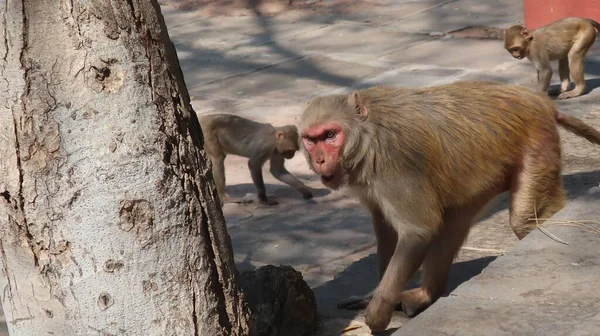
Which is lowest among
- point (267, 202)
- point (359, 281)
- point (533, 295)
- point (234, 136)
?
point (267, 202)

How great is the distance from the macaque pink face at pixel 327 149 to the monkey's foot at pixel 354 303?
3.13 feet

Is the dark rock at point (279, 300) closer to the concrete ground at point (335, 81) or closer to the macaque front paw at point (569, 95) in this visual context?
the concrete ground at point (335, 81)

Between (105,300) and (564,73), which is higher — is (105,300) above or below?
above

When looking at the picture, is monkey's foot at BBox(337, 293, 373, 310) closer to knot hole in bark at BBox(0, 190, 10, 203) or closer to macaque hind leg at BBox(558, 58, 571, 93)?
knot hole in bark at BBox(0, 190, 10, 203)

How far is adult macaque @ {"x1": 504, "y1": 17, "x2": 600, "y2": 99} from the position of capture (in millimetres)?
9664

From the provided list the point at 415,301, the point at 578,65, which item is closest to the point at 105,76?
the point at 415,301

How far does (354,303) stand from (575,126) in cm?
160

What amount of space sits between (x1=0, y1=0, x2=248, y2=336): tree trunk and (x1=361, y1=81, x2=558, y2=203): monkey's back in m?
1.98

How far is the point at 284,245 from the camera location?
715 centimetres

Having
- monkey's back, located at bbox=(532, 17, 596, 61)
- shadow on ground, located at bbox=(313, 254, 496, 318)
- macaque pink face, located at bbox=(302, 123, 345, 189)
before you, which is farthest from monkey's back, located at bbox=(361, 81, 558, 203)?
monkey's back, located at bbox=(532, 17, 596, 61)

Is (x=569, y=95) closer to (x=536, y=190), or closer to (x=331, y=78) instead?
(x=331, y=78)

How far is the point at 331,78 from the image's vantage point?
11070 mm

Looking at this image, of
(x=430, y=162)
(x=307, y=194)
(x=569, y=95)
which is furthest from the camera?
(x=569, y=95)

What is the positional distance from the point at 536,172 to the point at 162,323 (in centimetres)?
267
